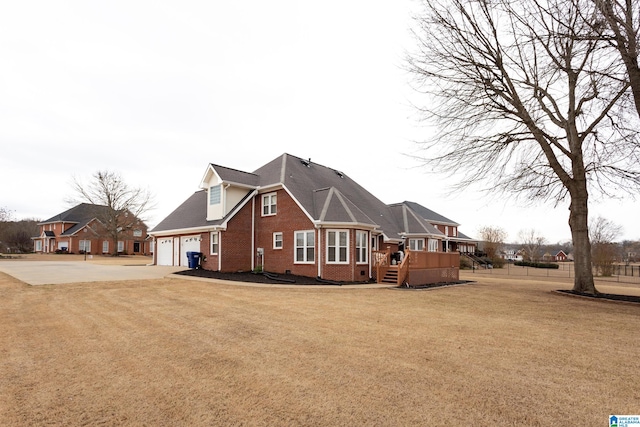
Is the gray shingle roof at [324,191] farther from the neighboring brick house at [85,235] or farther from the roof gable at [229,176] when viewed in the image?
the neighboring brick house at [85,235]

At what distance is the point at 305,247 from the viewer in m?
19.5

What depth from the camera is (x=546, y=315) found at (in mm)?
10109

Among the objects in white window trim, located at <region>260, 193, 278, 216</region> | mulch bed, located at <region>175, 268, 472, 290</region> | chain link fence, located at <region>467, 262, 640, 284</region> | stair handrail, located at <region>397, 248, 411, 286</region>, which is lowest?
chain link fence, located at <region>467, 262, 640, 284</region>

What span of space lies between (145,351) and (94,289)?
973 cm

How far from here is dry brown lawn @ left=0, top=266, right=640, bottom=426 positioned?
3.82 m

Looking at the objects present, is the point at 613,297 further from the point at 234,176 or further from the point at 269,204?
the point at 234,176

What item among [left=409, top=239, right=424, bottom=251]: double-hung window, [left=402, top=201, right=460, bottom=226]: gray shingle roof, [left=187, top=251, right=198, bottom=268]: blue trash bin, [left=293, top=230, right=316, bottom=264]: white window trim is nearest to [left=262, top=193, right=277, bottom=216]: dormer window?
[left=293, top=230, right=316, bottom=264]: white window trim

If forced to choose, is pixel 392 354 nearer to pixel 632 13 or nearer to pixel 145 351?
pixel 145 351

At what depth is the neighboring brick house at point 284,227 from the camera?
18.9m

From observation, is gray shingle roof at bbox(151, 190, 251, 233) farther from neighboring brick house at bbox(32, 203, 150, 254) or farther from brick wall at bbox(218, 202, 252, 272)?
neighboring brick house at bbox(32, 203, 150, 254)

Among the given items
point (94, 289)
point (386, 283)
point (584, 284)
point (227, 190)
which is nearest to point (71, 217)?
point (227, 190)

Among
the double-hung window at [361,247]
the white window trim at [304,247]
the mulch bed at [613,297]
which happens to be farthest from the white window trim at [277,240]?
the mulch bed at [613,297]

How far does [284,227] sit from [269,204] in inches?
88.1

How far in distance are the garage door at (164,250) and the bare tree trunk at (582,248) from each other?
24702 millimetres
